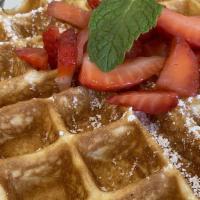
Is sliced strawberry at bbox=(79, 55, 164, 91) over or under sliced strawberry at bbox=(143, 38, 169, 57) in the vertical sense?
under

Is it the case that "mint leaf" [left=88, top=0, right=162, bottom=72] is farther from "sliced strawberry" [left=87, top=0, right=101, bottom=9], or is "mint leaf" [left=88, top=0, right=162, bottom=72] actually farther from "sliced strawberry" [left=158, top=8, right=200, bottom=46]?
"sliced strawberry" [left=87, top=0, right=101, bottom=9]

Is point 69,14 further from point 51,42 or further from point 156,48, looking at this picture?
point 156,48

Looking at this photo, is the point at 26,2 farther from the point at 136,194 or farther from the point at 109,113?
the point at 136,194

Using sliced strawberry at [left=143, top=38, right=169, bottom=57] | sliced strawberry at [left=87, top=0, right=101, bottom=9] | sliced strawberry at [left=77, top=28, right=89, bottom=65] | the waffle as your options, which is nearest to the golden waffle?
the waffle

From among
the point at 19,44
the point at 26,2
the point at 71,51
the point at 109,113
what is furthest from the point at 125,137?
the point at 26,2

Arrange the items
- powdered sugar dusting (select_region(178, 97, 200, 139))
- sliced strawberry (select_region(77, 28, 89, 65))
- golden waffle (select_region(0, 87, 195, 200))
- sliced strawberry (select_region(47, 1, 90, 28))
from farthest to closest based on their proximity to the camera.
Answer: sliced strawberry (select_region(47, 1, 90, 28)), sliced strawberry (select_region(77, 28, 89, 65)), powdered sugar dusting (select_region(178, 97, 200, 139)), golden waffle (select_region(0, 87, 195, 200))

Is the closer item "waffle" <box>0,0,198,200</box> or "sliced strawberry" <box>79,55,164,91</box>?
"waffle" <box>0,0,198,200</box>
